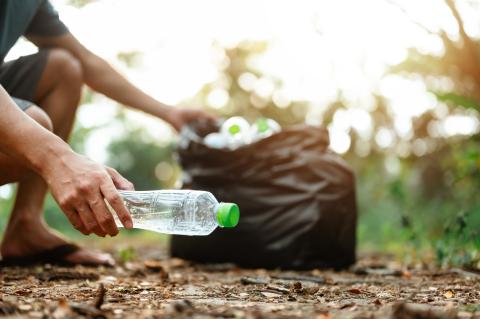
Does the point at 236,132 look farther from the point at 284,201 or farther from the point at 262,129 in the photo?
the point at 284,201

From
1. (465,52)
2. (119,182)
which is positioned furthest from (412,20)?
(119,182)

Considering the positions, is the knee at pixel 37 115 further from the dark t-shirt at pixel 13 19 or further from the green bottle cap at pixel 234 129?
the green bottle cap at pixel 234 129

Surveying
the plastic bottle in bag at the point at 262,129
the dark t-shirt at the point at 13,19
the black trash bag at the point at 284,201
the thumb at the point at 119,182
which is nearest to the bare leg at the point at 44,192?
the dark t-shirt at the point at 13,19

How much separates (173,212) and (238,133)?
1208mm

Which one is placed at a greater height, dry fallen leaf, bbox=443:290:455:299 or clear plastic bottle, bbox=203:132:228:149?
clear plastic bottle, bbox=203:132:228:149

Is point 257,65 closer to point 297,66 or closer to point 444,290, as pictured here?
point 297,66

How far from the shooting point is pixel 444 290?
7.19ft

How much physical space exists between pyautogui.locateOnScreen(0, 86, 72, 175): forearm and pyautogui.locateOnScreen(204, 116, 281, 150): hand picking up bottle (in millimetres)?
1659

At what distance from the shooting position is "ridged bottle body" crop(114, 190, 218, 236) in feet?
7.18

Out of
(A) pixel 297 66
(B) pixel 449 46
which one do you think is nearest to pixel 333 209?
(B) pixel 449 46

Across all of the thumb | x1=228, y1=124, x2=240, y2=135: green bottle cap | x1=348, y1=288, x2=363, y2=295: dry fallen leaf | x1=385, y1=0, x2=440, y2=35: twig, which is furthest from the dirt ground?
x1=385, y1=0, x2=440, y2=35: twig

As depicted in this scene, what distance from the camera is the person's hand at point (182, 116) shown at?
3.29 m

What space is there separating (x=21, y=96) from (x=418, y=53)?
5113 mm

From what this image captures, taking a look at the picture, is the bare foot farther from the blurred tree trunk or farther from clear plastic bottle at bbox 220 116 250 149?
the blurred tree trunk
